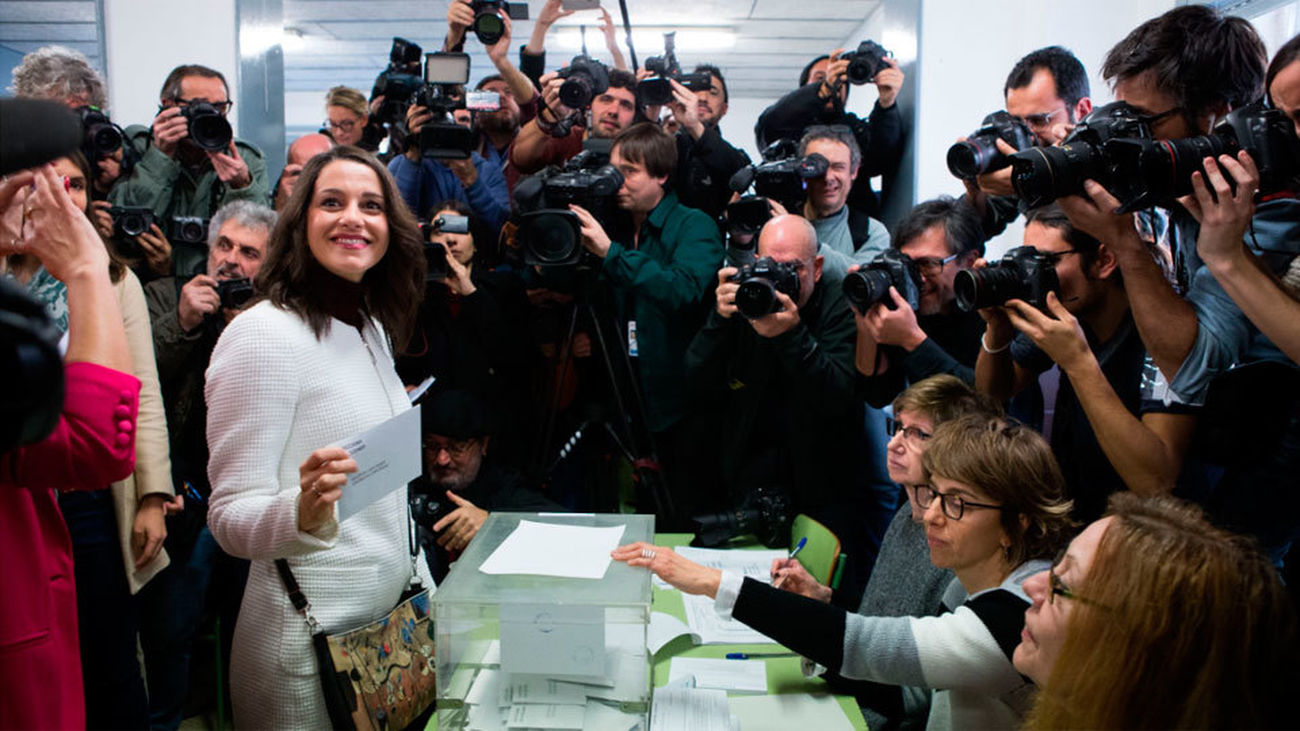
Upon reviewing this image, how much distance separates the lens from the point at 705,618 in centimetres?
175

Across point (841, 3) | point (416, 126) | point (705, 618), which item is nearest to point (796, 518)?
point (705, 618)

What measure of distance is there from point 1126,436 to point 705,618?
31.9 inches

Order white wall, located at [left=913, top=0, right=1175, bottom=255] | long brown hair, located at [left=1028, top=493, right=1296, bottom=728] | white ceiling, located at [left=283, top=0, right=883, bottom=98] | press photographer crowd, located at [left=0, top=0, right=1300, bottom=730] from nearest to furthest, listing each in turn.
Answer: long brown hair, located at [left=1028, top=493, right=1296, bottom=728] → press photographer crowd, located at [left=0, top=0, right=1300, bottom=730] → white wall, located at [left=913, top=0, right=1175, bottom=255] → white ceiling, located at [left=283, top=0, right=883, bottom=98]

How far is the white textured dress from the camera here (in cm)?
139

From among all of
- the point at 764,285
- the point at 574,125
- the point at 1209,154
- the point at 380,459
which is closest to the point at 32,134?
the point at 380,459

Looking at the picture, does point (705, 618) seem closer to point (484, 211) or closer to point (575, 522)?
point (575, 522)

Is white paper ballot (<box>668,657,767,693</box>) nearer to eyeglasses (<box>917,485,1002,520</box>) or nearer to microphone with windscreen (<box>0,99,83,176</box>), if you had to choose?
eyeglasses (<box>917,485,1002,520</box>)

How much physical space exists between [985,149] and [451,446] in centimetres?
149

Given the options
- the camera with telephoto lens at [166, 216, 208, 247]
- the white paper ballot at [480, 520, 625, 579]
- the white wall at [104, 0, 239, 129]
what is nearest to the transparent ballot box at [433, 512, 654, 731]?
the white paper ballot at [480, 520, 625, 579]

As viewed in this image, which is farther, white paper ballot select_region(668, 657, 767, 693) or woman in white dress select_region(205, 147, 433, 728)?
white paper ballot select_region(668, 657, 767, 693)

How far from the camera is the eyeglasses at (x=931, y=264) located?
213 cm

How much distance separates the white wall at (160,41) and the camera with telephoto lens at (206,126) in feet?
4.36

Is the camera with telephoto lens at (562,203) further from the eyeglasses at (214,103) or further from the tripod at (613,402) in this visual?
the eyeglasses at (214,103)

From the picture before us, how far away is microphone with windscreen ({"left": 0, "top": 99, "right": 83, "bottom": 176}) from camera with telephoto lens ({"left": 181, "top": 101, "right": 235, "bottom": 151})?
207cm
